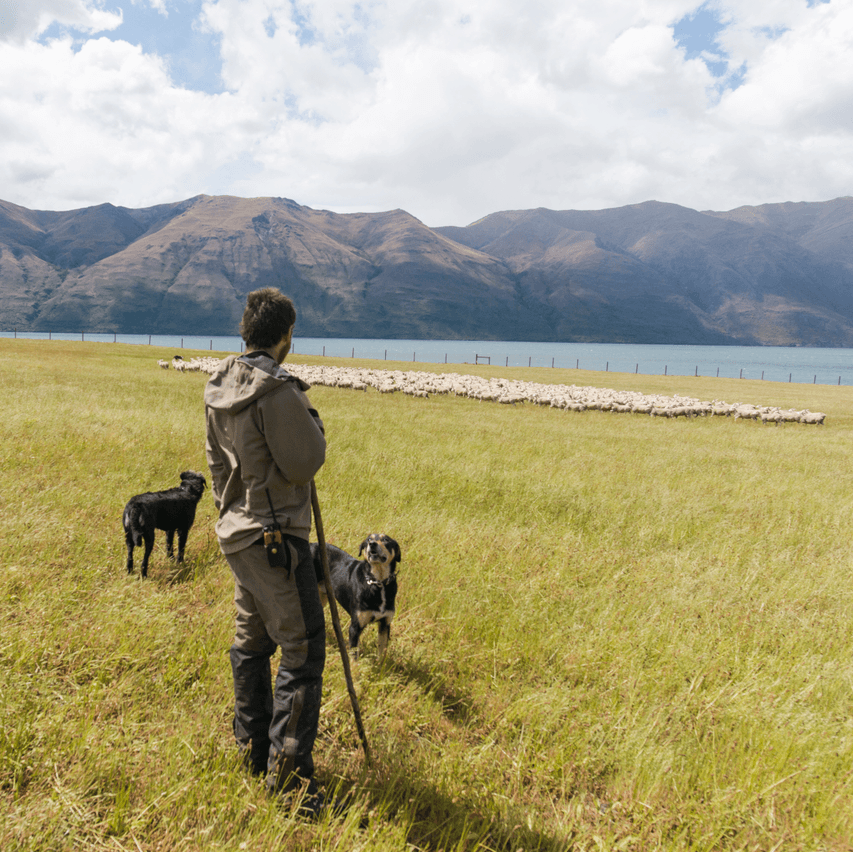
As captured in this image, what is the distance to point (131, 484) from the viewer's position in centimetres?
831

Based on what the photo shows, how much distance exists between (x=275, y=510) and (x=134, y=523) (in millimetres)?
3436

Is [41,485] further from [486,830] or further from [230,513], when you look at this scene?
[486,830]

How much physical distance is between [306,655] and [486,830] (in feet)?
4.87

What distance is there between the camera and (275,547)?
9.22ft

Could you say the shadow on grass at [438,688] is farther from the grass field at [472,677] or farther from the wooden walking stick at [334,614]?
the wooden walking stick at [334,614]

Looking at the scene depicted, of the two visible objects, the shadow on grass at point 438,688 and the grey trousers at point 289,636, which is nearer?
the grey trousers at point 289,636

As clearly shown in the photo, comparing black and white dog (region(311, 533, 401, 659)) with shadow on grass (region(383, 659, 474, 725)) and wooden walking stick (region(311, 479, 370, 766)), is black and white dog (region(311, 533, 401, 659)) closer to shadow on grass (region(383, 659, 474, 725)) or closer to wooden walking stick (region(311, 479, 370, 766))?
shadow on grass (region(383, 659, 474, 725))

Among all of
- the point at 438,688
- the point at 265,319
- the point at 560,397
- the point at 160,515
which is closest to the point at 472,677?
the point at 438,688

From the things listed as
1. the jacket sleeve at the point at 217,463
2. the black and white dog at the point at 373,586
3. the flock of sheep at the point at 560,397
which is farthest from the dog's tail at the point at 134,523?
the flock of sheep at the point at 560,397

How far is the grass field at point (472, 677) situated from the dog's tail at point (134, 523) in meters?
0.44

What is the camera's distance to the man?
2.80 meters

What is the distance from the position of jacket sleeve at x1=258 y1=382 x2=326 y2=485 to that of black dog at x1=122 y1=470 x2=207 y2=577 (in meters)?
3.52

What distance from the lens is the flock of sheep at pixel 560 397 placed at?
2625cm

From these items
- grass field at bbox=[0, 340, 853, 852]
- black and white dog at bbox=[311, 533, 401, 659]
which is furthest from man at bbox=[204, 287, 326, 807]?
black and white dog at bbox=[311, 533, 401, 659]
